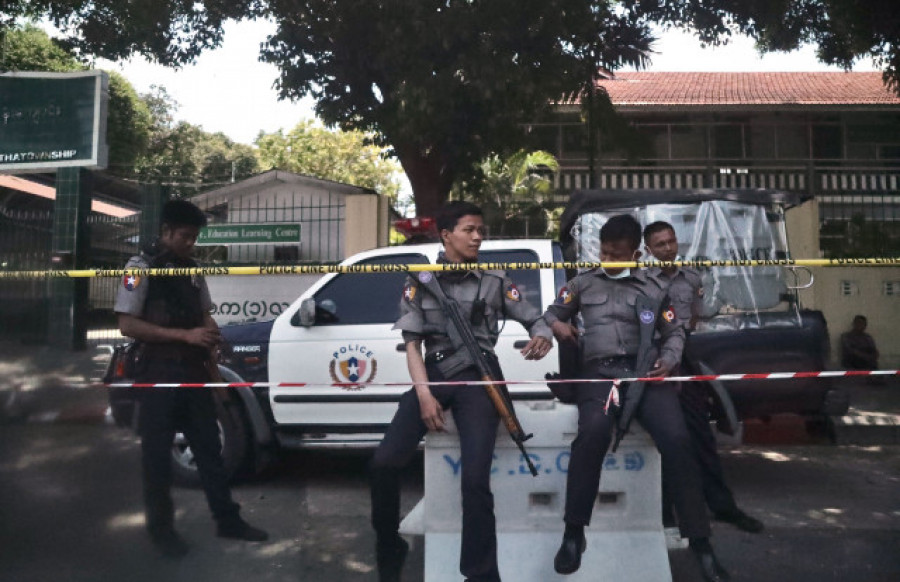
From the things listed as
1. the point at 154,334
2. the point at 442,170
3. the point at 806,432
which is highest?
the point at 442,170

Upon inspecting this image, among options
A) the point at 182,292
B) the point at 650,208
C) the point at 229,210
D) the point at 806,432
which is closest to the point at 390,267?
the point at 182,292

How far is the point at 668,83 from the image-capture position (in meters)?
9.30

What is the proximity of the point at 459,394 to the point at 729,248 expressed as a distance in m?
3.65

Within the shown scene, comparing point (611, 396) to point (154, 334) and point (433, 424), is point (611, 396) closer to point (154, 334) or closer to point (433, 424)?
point (433, 424)

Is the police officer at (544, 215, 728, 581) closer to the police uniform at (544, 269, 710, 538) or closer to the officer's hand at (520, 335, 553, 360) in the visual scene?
the police uniform at (544, 269, 710, 538)

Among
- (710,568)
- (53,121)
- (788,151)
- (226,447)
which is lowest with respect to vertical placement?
(710,568)

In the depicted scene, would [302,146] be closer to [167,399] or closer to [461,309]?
[167,399]

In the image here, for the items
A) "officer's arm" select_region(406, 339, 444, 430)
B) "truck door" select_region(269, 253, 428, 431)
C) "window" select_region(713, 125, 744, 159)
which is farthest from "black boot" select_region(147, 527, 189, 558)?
"window" select_region(713, 125, 744, 159)

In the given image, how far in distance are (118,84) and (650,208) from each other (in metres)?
4.21

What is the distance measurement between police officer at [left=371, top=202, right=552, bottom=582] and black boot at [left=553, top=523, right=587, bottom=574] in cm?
27

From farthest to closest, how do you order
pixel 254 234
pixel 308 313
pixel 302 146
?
pixel 302 146 < pixel 254 234 < pixel 308 313

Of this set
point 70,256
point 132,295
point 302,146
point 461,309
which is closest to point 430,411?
point 461,309

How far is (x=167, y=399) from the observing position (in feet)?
11.4

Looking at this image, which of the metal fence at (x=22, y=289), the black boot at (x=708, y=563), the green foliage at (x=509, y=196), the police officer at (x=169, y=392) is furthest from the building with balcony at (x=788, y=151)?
the metal fence at (x=22, y=289)
